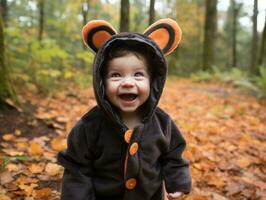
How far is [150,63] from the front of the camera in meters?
1.94

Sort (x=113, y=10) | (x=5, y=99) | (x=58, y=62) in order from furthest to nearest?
(x=113, y=10) → (x=58, y=62) → (x=5, y=99)

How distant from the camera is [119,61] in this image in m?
1.84

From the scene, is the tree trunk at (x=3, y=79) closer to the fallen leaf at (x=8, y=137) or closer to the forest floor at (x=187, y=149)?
the forest floor at (x=187, y=149)

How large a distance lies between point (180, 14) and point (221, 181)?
1993 cm

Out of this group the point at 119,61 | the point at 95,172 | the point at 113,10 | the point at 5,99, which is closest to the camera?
the point at 119,61

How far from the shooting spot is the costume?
183 cm

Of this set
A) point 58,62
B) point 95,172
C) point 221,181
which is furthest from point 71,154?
point 58,62

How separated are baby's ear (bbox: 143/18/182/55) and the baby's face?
223mm

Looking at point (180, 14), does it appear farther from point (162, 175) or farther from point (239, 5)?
point (162, 175)

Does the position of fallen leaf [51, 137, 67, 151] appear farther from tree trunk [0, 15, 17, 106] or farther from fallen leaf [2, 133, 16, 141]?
tree trunk [0, 15, 17, 106]

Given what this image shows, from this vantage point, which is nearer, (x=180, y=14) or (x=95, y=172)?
(x=95, y=172)

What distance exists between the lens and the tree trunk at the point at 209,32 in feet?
45.4

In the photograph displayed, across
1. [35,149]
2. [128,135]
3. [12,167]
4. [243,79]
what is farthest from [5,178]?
[243,79]

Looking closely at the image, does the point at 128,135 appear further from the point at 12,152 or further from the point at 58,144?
the point at 58,144
